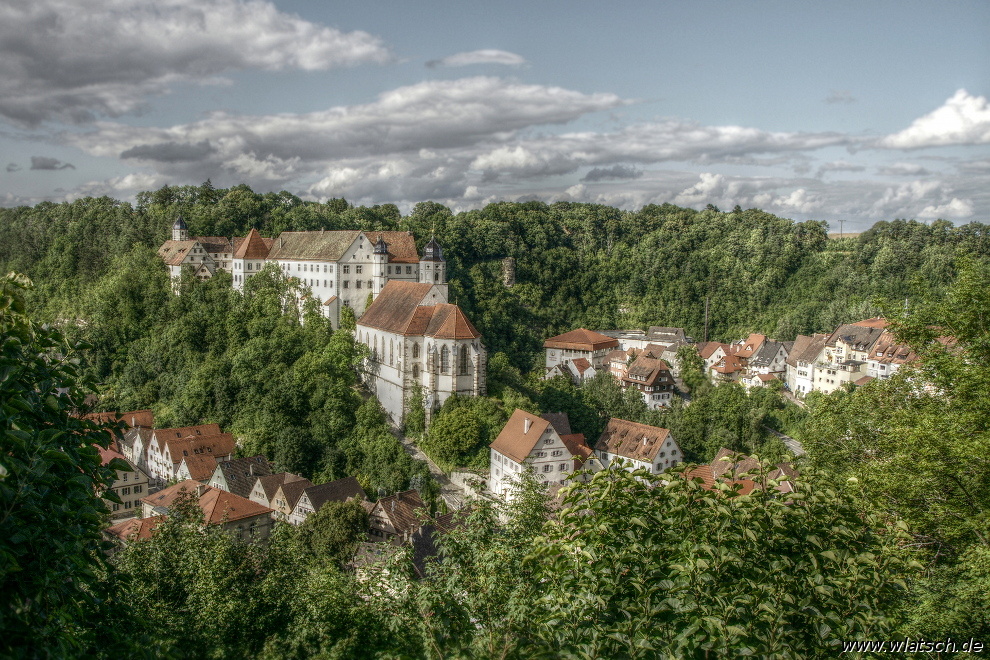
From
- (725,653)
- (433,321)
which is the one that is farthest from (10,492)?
(433,321)

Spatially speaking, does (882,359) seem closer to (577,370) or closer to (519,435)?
(577,370)

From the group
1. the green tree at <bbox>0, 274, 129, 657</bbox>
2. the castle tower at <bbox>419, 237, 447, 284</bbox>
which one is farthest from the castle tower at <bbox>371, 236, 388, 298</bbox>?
the green tree at <bbox>0, 274, 129, 657</bbox>

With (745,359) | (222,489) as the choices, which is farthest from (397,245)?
(745,359)

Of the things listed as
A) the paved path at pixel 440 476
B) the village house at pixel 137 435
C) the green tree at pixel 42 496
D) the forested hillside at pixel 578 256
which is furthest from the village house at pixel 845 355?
the green tree at pixel 42 496

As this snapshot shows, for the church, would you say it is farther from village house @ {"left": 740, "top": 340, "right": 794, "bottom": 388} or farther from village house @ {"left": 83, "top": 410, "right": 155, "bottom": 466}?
village house @ {"left": 740, "top": 340, "right": 794, "bottom": 388}

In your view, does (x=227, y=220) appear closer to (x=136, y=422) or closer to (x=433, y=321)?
(x=136, y=422)
